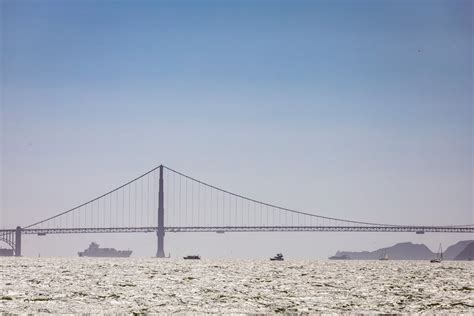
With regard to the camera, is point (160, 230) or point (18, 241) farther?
point (18, 241)

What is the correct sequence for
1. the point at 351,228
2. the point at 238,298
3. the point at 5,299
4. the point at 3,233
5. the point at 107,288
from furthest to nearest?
the point at 3,233 < the point at 351,228 < the point at 107,288 < the point at 238,298 < the point at 5,299

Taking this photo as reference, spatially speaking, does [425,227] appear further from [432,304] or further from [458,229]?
[432,304]

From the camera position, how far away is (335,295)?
74.4ft

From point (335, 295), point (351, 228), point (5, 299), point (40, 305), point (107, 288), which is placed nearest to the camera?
point (40, 305)

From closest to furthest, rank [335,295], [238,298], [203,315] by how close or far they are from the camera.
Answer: [203,315], [238,298], [335,295]

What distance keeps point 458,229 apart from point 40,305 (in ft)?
387

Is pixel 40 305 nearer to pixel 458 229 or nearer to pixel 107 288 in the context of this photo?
pixel 107 288

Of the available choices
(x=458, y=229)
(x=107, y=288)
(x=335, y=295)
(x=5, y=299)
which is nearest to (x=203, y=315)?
(x=5, y=299)

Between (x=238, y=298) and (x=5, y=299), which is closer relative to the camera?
(x=5, y=299)

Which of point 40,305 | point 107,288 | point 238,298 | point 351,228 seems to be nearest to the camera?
point 40,305

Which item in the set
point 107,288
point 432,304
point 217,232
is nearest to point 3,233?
point 217,232

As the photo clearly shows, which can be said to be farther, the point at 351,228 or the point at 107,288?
the point at 351,228

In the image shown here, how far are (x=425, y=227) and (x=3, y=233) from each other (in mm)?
74918

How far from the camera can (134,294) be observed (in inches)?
880
